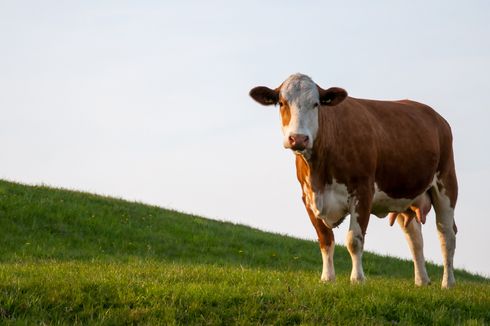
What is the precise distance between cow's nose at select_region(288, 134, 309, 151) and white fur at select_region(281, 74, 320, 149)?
0.51ft

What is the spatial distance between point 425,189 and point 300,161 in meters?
2.81

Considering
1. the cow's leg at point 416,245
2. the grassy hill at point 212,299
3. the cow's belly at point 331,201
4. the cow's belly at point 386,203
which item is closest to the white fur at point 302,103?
the cow's belly at point 331,201

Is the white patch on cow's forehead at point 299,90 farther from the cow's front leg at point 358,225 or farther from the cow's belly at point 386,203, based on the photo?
the cow's belly at point 386,203

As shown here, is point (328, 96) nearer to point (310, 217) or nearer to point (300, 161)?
point (300, 161)

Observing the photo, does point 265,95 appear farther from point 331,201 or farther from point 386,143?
point 386,143

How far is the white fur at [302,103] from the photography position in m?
10.7

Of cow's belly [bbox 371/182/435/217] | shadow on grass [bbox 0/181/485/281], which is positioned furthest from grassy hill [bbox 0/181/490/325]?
shadow on grass [bbox 0/181/485/281]

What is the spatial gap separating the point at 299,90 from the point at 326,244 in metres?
2.69

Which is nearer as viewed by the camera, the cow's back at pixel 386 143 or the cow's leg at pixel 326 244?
the cow's back at pixel 386 143

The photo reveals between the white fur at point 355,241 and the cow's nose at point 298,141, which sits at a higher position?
the cow's nose at point 298,141

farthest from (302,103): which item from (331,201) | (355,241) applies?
(355,241)

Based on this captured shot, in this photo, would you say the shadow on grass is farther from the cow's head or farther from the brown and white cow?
the cow's head

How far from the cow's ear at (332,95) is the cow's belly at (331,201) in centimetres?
129

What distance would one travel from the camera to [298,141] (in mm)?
10336
